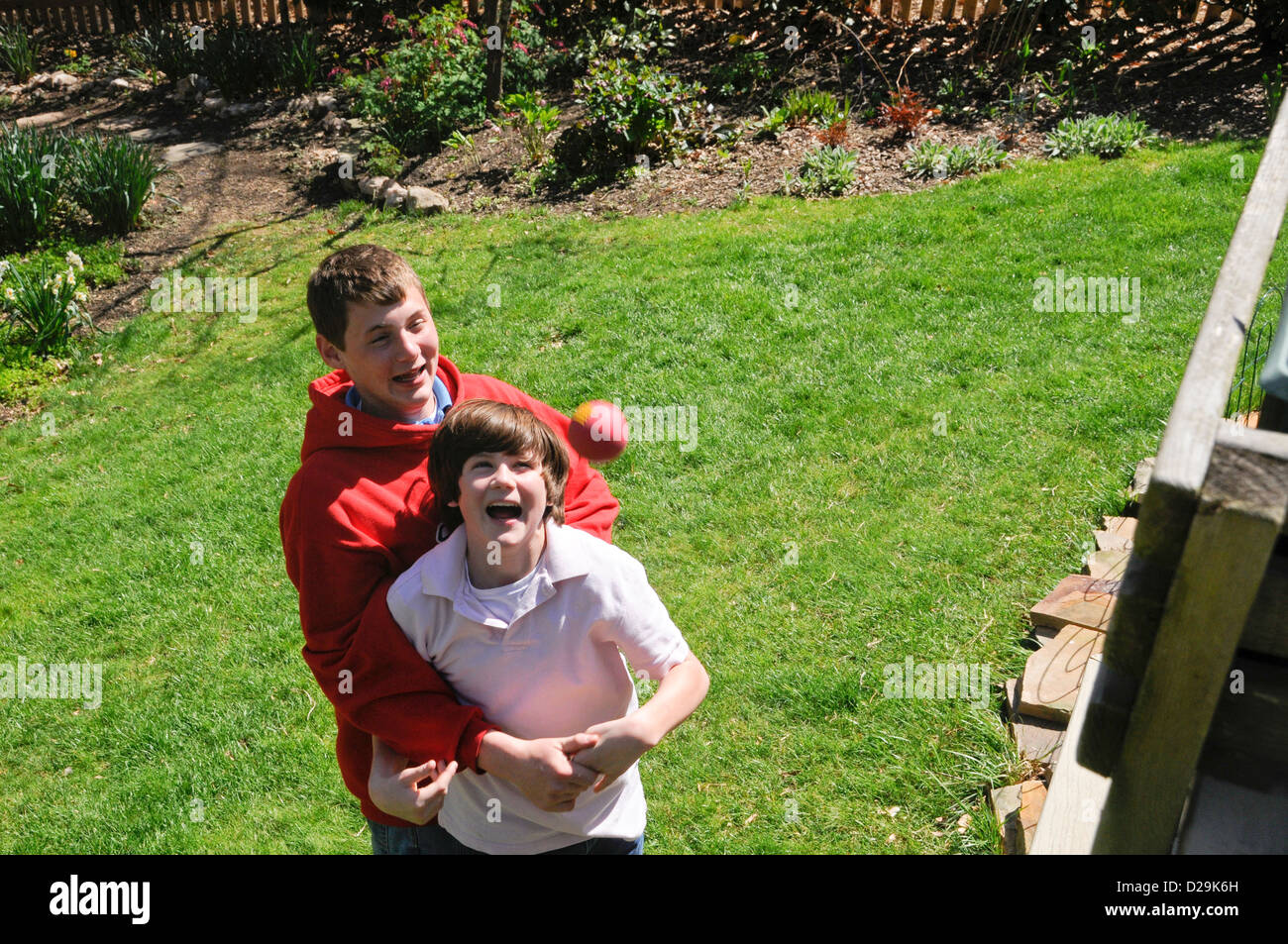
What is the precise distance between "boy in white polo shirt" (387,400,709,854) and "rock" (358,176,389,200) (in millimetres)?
8175

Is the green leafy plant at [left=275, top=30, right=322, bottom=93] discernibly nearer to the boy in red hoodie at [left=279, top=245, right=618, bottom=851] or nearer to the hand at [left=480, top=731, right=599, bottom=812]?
the boy in red hoodie at [left=279, top=245, right=618, bottom=851]

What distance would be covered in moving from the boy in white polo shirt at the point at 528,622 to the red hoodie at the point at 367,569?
7cm

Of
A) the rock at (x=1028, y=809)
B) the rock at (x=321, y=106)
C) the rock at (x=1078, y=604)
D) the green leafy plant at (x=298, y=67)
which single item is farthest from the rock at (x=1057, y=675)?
Answer: the green leafy plant at (x=298, y=67)

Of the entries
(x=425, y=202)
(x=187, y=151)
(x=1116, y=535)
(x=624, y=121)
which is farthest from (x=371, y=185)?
(x=1116, y=535)

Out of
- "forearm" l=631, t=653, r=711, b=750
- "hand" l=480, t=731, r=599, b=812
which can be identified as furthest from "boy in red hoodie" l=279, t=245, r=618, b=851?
"forearm" l=631, t=653, r=711, b=750

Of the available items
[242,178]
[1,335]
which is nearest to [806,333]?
[1,335]

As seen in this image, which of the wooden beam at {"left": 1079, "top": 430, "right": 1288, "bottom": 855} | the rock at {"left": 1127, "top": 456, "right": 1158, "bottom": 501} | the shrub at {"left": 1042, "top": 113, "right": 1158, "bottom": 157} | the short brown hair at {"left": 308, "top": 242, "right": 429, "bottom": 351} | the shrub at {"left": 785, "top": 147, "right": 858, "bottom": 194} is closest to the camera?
the wooden beam at {"left": 1079, "top": 430, "right": 1288, "bottom": 855}

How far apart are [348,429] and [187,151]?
11.0 metres

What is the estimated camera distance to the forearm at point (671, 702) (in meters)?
1.92

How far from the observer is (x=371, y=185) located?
9.59 metres

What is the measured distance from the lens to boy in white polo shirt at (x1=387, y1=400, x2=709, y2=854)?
77.3 inches

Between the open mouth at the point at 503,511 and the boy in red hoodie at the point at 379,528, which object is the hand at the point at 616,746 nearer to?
the boy in red hoodie at the point at 379,528
